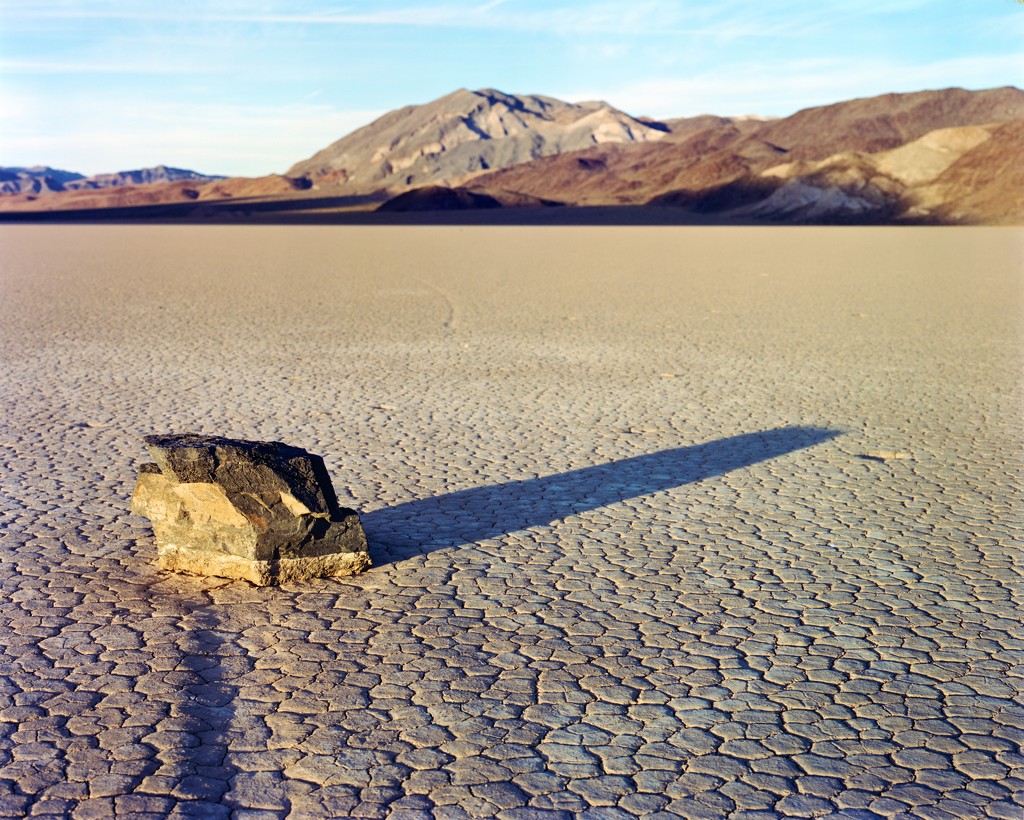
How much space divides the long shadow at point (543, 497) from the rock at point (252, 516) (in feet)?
1.14

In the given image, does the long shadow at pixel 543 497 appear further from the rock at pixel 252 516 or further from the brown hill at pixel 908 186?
the brown hill at pixel 908 186

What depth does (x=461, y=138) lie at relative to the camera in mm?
139000

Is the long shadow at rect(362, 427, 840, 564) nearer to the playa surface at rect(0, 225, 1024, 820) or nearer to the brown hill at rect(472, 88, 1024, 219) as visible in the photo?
the playa surface at rect(0, 225, 1024, 820)

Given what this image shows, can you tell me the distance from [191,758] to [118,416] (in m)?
5.33

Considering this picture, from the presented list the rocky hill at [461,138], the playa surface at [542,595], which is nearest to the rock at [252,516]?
the playa surface at [542,595]

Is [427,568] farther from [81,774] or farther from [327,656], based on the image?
[81,774]

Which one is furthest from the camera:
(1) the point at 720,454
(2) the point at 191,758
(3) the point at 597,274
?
(3) the point at 597,274

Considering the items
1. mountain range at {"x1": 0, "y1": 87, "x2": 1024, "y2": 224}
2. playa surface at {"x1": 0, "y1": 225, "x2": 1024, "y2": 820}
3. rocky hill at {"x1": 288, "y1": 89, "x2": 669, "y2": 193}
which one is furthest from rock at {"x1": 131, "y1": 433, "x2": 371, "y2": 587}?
rocky hill at {"x1": 288, "y1": 89, "x2": 669, "y2": 193}

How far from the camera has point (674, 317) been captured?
14773mm

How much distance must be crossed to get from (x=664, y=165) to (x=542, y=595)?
93.4m

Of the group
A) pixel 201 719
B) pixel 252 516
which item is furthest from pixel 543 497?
pixel 201 719

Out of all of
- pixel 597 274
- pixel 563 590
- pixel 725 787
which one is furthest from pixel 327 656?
pixel 597 274

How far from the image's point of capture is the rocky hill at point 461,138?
5044 inches

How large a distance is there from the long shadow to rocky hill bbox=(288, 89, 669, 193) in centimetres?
10705
